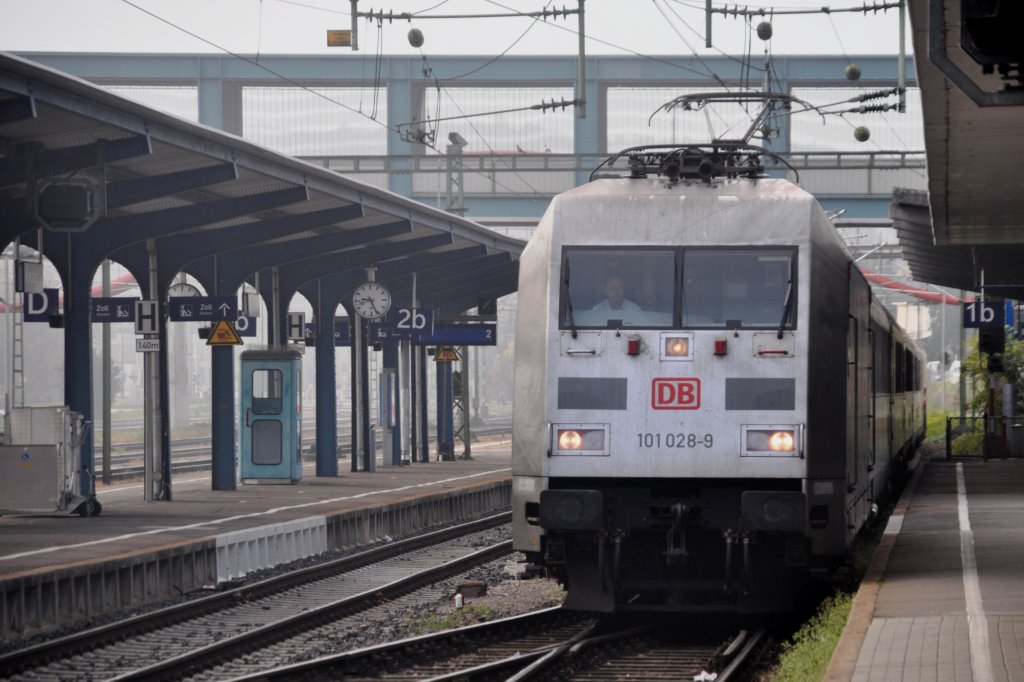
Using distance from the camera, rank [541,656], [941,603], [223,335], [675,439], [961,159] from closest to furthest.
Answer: [541,656] < [941,603] < [675,439] < [961,159] < [223,335]

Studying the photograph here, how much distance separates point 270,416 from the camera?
27.0 metres

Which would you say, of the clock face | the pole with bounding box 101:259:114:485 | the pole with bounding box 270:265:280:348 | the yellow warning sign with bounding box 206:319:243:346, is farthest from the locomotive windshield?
the pole with bounding box 101:259:114:485

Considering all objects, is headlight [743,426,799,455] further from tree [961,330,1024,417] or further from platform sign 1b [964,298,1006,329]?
tree [961,330,1024,417]

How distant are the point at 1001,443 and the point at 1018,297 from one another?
17.6 feet

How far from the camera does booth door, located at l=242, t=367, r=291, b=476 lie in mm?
27016

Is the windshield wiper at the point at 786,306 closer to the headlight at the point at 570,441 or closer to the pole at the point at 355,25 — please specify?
the headlight at the point at 570,441

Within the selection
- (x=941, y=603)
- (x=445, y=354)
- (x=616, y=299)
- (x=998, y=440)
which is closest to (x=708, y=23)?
(x=445, y=354)

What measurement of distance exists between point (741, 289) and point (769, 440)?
45.3 inches

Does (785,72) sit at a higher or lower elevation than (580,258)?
higher

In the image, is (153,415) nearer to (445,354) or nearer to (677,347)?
(445,354)

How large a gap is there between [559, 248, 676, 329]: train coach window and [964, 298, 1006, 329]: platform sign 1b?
17007 mm

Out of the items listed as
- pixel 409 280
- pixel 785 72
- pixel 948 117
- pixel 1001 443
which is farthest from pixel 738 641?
pixel 785 72

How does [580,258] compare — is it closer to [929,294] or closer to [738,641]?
[738,641]

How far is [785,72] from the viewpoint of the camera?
3947 cm
